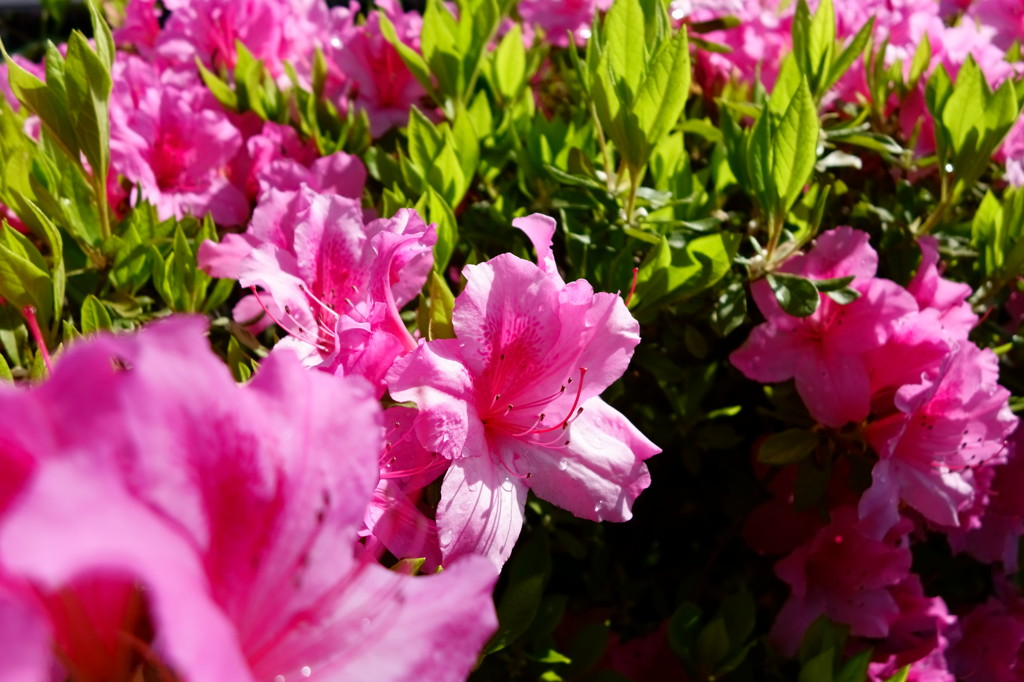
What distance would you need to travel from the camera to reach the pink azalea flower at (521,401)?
0.91 m

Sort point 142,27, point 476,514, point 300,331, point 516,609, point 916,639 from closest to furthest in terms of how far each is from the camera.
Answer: point 476,514
point 300,331
point 516,609
point 916,639
point 142,27

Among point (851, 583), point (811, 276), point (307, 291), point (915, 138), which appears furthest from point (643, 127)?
point (851, 583)

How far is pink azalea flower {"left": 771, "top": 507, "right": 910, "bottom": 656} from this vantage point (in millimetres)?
1561

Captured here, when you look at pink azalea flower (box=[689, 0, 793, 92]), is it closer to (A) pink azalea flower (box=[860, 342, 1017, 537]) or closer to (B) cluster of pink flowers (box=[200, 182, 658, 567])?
(A) pink azalea flower (box=[860, 342, 1017, 537])

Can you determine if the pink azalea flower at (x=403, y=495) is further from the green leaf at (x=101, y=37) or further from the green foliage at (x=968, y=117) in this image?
the green foliage at (x=968, y=117)

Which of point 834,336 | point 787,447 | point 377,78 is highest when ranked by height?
point 377,78

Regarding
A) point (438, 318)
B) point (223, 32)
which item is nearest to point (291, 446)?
point (438, 318)

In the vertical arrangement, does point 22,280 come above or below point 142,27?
Result: above

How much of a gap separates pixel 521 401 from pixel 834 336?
0.67 m

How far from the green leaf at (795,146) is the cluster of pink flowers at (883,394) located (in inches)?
6.6

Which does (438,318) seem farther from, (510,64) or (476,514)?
(510,64)

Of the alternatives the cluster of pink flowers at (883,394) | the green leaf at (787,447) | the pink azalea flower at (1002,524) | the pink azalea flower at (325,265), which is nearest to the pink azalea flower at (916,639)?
the cluster of pink flowers at (883,394)

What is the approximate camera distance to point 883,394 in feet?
4.75

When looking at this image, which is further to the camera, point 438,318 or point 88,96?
point 88,96
